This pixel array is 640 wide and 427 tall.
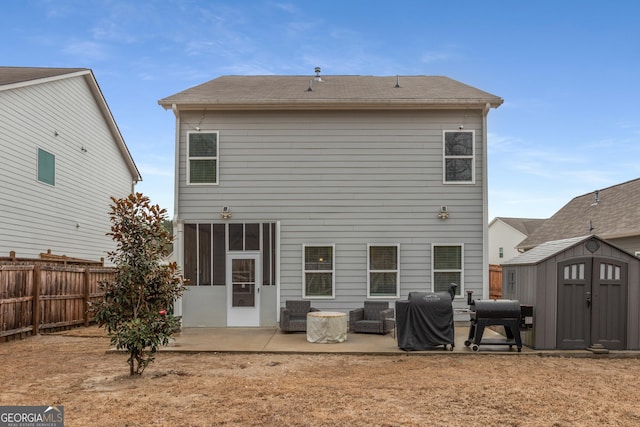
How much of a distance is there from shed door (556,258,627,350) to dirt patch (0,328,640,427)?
1.86ft

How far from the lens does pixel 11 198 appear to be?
13.0 metres

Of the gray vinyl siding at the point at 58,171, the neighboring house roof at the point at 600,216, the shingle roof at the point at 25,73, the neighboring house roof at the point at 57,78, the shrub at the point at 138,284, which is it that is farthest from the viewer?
the neighboring house roof at the point at 600,216

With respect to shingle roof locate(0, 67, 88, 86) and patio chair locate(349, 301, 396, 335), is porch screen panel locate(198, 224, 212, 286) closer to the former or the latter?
patio chair locate(349, 301, 396, 335)

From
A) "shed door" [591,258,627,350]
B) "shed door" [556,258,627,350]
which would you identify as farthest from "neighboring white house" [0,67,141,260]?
"shed door" [591,258,627,350]

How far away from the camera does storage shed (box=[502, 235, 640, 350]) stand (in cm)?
902

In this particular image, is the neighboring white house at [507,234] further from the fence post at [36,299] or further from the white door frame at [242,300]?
the fence post at [36,299]

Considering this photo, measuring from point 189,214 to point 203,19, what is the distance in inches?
240

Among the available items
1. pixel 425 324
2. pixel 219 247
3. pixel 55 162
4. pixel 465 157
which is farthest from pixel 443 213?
pixel 55 162

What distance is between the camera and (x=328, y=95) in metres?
12.1

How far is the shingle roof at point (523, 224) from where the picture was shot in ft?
122

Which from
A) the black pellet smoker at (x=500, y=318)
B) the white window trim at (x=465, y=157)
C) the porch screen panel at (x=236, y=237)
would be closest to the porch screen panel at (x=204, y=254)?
the porch screen panel at (x=236, y=237)

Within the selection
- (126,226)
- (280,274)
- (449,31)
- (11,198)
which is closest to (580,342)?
(280,274)

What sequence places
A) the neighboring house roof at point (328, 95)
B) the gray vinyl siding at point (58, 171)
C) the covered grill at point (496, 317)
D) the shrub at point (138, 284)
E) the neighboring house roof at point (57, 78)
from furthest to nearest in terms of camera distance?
the neighboring house roof at point (57, 78) < the gray vinyl siding at point (58, 171) < the neighboring house roof at point (328, 95) < the covered grill at point (496, 317) < the shrub at point (138, 284)

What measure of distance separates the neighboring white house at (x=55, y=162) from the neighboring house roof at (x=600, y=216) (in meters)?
18.1
